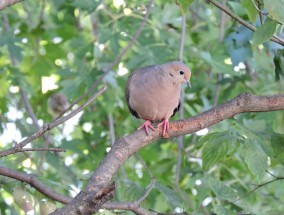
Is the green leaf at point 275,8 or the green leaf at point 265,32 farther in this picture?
the green leaf at point 265,32

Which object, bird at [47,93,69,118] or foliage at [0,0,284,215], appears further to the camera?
bird at [47,93,69,118]

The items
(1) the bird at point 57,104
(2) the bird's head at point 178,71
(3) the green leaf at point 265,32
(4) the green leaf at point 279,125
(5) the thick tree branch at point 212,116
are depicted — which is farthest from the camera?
(1) the bird at point 57,104

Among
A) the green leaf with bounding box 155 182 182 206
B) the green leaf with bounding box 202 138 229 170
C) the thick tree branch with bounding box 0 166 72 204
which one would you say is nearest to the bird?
the green leaf with bounding box 202 138 229 170

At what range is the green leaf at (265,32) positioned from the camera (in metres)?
3.37

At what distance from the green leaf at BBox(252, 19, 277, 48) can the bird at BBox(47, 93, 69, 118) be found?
3.65 meters

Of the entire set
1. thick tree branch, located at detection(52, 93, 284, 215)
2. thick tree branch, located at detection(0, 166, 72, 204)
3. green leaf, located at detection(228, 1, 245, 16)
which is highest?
thick tree branch, located at detection(52, 93, 284, 215)

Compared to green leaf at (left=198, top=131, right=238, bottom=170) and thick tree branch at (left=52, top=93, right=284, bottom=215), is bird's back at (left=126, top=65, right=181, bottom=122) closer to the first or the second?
green leaf at (left=198, top=131, right=238, bottom=170)

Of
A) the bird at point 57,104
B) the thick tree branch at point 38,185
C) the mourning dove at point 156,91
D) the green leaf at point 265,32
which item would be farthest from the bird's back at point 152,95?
the bird at point 57,104

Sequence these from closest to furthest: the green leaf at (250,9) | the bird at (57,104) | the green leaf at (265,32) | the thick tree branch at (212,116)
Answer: the green leaf at (265,32)
the thick tree branch at (212,116)
the green leaf at (250,9)
the bird at (57,104)

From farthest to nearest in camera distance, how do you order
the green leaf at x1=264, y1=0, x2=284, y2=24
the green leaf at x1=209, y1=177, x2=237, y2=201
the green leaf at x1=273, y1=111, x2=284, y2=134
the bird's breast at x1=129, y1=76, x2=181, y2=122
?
the bird's breast at x1=129, y1=76, x2=181, y2=122 → the green leaf at x1=273, y1=111, x2=284, y2=134 → the green leaf at x1=209, y1=177, x2=237, y2=201 → the green leaf at x1=264, y1=0, x2=284, y2=24

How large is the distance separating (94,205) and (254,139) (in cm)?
143

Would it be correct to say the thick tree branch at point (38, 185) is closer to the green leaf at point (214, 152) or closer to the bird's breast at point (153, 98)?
the green leaf at point (214, 152)

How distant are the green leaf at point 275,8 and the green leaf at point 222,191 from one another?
3.63 ft

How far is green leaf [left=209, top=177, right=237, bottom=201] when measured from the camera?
12.9 feet
